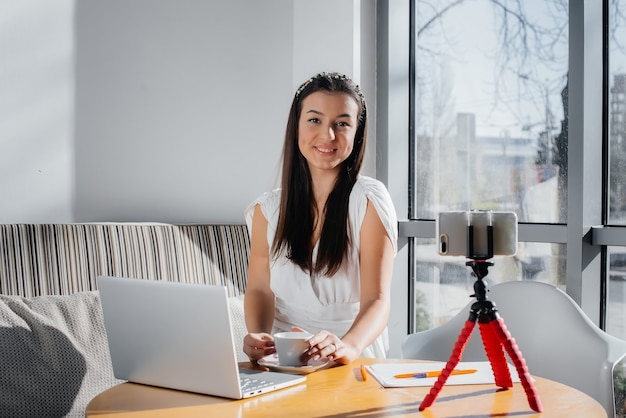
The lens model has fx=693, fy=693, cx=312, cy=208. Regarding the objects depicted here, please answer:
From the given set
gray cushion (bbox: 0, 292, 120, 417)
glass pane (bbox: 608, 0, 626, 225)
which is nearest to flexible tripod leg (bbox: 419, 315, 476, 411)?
gray cushion (bbox: 0, 292, 120, 417)

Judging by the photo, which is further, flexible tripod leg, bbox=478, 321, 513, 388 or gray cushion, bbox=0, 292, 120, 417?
gray cushion, bbox=0, 292, 120, 417

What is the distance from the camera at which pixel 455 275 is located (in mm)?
3014

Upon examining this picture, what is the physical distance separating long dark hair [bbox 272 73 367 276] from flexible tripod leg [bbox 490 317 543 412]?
2.76 ft

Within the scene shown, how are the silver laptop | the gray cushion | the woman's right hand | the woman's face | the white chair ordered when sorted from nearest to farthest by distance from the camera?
the silver laptop, the woman's right hand, the gray cushion, the white chair, the woman's face

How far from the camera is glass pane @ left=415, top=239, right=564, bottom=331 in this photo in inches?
104

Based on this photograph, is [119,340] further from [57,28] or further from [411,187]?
[411,187]

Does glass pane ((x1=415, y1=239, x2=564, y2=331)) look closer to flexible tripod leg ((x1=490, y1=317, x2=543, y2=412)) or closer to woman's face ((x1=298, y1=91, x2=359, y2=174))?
woman's face ((x1=298, y1=91, x2=359, y2=174))

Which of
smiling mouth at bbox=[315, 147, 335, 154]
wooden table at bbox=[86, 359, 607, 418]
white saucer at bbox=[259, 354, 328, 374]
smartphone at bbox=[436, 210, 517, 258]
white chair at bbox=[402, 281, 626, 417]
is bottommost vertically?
white chair at bbox=[402, 281, 626, 417]

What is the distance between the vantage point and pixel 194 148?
2.88m

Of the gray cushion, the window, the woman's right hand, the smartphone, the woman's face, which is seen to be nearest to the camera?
the smartphone

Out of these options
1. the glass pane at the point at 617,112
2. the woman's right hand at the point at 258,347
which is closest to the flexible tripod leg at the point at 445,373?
the woman's right hand at the point at 258,347

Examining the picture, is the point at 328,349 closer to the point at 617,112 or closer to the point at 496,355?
the point at 496,355

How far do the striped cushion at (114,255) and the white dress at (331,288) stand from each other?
0.53 meters

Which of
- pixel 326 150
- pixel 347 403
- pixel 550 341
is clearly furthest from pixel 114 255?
pixel 550 341
